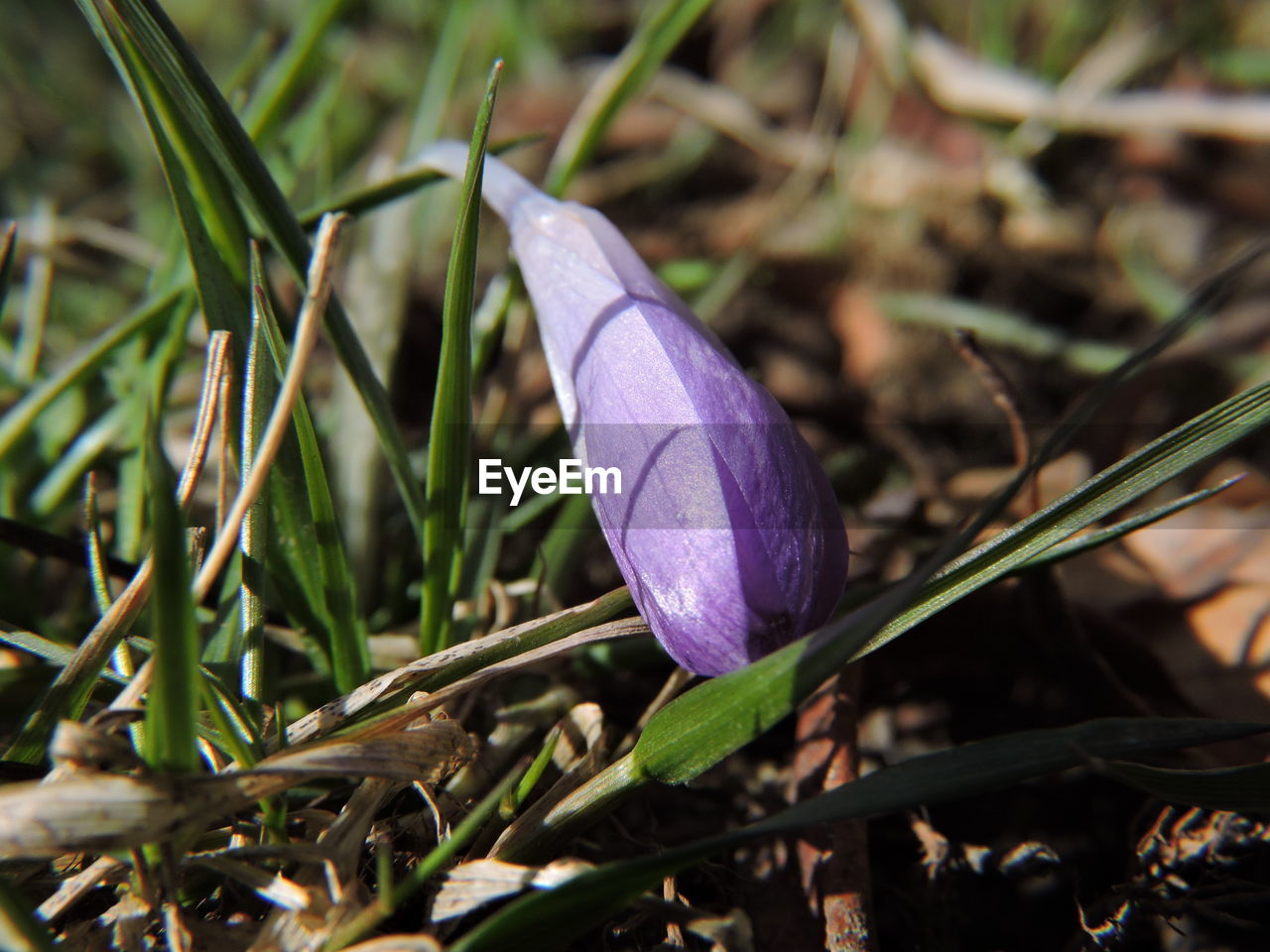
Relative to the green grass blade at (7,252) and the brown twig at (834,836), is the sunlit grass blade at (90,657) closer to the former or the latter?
the green grass blade at (7,252)

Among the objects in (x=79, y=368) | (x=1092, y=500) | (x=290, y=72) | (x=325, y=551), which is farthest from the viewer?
(x=290, y=72)

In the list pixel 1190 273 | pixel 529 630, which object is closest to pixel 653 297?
pixel 529 630

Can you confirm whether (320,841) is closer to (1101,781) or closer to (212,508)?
(212,508)

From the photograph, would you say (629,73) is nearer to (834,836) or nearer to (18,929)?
(834,836)

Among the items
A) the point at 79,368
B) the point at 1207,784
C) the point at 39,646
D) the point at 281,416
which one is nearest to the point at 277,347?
the point at 281,416

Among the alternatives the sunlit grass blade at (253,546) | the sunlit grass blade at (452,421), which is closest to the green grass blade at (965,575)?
the sunlit grass blade at (452,421)

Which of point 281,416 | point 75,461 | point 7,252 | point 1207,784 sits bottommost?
point 1207,784

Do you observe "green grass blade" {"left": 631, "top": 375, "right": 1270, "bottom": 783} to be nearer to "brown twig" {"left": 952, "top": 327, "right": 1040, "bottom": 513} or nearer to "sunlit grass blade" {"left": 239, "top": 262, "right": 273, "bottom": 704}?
"brown twig" {"left": 952, "top": 327, "right": 1040, "bottom": 513}
